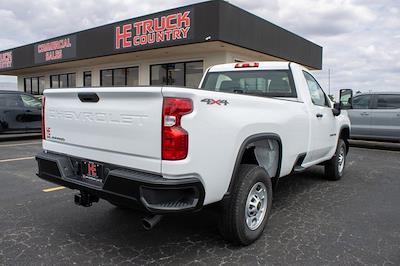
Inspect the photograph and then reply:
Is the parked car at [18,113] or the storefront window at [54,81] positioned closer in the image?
the parked car at [18,113]

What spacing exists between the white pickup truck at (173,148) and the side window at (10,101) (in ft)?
30.3

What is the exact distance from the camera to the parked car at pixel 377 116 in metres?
11.0

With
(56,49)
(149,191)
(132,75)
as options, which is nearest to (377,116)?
(149,191)

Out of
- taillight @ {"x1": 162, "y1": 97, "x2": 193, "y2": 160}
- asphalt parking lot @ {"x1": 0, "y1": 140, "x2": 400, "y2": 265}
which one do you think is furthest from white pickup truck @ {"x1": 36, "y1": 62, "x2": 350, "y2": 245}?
asphalt parking lot @ {"x1": 0, "y1": 140, "x2": 400, "y2": 265}

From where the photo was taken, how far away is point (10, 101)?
1216 centimetres

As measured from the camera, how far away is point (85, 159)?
3516 mm

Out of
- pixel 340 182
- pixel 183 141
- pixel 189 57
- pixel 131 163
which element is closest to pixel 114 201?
pixel 131 163

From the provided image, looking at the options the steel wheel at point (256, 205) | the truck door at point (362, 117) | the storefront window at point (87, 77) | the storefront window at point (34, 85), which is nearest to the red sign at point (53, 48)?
the storefront window at point (87, 77)

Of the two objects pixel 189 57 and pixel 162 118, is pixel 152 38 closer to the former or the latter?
pixel 189 57

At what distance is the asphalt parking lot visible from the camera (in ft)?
11.2

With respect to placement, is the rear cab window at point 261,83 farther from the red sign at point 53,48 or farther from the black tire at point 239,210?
the red sign at point 53,48

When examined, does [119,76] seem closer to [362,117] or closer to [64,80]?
[64,80]

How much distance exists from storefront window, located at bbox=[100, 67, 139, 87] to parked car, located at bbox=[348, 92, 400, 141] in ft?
40.8

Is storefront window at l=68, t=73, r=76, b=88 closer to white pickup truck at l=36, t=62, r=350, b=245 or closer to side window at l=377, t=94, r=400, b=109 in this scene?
side window at l=377, t=94, r=400, b=109
